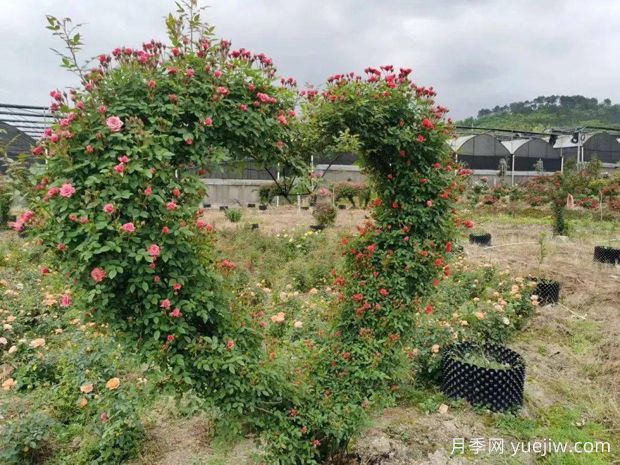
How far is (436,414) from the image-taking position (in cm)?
308

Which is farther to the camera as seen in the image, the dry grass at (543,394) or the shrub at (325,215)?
the shrub at (325,215)

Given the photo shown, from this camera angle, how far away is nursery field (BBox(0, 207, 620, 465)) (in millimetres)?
2646

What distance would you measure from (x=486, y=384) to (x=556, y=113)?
53.5 meters

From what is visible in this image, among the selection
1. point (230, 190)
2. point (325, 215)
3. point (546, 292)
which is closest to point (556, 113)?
point (230, 190)

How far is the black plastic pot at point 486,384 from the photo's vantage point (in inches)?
Result: 122

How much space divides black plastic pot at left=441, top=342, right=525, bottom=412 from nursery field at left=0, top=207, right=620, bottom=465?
61mm

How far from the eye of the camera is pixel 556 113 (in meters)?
49.0

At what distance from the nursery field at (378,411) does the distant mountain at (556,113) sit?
41111mm

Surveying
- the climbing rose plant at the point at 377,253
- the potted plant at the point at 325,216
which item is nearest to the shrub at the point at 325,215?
the potted plant at the point at 325,216

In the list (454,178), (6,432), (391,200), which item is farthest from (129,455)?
(454,178)

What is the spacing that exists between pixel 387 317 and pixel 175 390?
1.22 metres

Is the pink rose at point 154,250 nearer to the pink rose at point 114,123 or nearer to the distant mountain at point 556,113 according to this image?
the pink rose at point 114,123

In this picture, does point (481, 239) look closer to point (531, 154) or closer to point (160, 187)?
point (160, 187)

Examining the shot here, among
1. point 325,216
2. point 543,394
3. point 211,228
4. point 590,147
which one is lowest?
point 543,394
